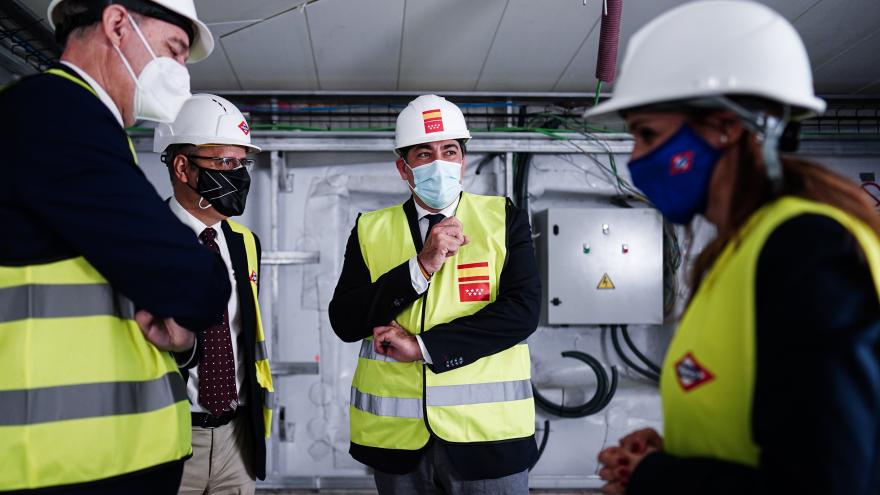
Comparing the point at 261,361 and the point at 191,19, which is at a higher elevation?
the point at 191,19

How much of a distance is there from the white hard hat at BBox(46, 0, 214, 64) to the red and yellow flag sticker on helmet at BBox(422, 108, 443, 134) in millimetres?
643

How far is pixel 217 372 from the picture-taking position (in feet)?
5.52

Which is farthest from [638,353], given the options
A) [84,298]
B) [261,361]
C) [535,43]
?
[84,298]

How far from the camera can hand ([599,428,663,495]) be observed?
87 centimetres

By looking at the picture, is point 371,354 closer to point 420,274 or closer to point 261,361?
point 420,274

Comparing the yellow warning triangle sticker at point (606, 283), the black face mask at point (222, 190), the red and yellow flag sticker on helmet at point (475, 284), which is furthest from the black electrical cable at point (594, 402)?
the black face mask at point (222, 190)

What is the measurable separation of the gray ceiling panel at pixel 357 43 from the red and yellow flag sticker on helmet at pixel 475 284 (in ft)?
4.13

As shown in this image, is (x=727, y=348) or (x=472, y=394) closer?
(x=727, y=348)

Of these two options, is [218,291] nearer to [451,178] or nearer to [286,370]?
[451,178]

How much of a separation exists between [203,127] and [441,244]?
879mm

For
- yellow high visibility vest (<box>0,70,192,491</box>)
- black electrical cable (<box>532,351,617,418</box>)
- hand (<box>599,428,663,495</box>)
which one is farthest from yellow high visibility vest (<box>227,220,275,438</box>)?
black electrical cable (<box>532,351,617,418</box>)

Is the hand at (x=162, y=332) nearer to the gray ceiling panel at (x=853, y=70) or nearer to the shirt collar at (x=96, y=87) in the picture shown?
the shirt collar at (x=96, y=87)

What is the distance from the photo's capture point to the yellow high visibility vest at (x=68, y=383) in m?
0.91

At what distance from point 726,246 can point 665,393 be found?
0.21 meters
